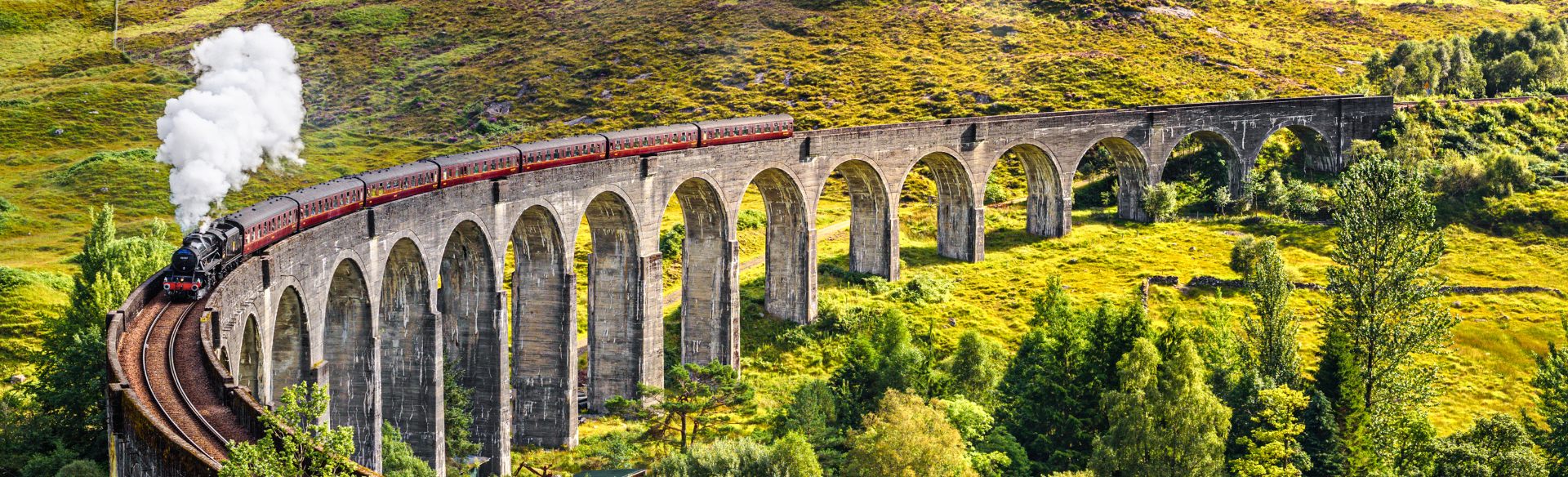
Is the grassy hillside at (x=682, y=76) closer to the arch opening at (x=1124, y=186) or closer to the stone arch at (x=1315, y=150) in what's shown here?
the arch opening at (x=1124, y=186)

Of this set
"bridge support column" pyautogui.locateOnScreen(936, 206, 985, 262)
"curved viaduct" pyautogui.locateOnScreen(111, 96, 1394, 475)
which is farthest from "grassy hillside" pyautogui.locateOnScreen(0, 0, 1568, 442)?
"curved viaduct" pyautogui.locateOnScreen(111, 96, 1394, 475)

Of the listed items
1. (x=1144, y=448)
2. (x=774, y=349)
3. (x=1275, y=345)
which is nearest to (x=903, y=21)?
(x=774, y=349)

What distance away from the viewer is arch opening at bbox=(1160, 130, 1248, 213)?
96.6m

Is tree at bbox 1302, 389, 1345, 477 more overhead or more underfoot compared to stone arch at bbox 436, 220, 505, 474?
more underfoot

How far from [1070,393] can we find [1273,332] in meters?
10.1

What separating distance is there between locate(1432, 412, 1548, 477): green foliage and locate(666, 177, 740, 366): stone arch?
31916mm

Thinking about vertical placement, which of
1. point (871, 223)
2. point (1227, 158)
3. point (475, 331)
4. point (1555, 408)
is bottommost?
point (1555, 408)

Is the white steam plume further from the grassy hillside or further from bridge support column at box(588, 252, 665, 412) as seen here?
bridge support column at box(588, 252, 665, 412)

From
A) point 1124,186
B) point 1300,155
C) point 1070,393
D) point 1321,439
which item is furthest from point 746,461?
point 1300,155

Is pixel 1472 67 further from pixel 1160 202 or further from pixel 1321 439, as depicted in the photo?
pixel 1321 439

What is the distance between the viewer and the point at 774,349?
73312 millimetres

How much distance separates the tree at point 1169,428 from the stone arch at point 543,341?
2239 centimetres

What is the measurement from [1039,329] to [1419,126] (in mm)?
50538

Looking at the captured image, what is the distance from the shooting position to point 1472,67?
119 metres
